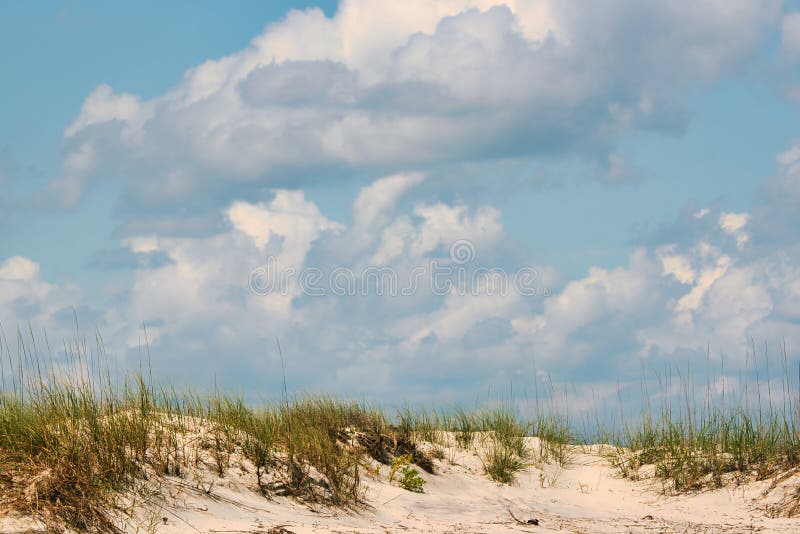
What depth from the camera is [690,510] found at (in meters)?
9.38

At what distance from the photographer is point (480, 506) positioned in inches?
348

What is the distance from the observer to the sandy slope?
664 centimetres

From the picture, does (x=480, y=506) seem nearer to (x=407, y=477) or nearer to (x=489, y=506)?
(x=489, y=506)

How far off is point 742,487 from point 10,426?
310 inches

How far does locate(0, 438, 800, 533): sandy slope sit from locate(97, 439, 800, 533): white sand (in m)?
0.01

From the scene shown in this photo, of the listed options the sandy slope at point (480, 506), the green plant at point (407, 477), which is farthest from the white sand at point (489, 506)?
the green plant at point (407, 477)

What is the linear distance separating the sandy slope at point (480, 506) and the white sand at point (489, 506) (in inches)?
0.4

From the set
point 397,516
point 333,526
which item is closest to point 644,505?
point 397,516

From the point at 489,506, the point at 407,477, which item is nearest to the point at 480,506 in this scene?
the point at 489,506

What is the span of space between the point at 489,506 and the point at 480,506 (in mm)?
127

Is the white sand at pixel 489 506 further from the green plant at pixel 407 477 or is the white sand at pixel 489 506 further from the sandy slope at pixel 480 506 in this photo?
the green plant at pixel 407 477

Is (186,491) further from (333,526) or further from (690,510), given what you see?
(690,510)

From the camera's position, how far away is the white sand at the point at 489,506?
6723 mm

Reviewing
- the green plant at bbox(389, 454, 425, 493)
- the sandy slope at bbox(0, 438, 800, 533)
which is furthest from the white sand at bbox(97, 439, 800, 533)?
the green plant at bbox(389, 454, 425, 493)
